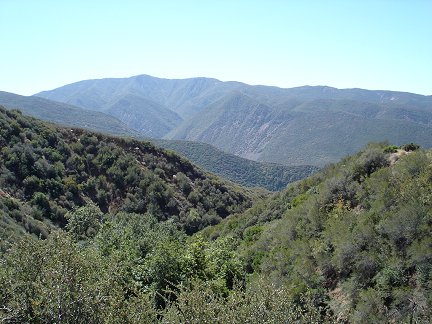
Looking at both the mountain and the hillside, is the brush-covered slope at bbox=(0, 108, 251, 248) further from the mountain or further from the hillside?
the mountain

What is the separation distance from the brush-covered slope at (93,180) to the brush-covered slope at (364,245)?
26315 mm

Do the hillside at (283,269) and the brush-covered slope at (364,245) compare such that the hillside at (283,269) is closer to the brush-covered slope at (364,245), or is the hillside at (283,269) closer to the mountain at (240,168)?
the brush-covered slope at (364,245)

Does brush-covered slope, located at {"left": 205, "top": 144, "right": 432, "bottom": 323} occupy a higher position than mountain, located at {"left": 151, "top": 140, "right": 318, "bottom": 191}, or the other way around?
brush-covered slope, located at {"left": 205, "top": 144, "right": 432, "bottom": 323}

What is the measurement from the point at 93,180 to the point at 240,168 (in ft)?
316

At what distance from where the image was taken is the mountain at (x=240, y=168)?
140m

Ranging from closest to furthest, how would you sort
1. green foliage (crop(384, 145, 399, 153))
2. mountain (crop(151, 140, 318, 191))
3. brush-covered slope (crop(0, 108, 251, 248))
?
green foliage (crop(384, 145, 399, 153)) → brush-covered slope (crop(0, 108, 251, 248)) → mountain (crop(151, 140, 318, 191))

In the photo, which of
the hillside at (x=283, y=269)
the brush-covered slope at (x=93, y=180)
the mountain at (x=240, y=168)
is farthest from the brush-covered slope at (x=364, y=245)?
the mountain at (x=240, y=168)

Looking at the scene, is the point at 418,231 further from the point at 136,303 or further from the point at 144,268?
the point at 144,268

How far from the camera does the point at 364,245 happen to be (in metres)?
16.1

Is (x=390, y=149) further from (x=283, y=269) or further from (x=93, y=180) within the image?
(x=93, y=180)

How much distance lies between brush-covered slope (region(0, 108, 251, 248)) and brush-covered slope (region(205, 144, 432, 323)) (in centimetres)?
2631

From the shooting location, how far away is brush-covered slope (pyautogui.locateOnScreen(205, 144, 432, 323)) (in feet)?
43.9

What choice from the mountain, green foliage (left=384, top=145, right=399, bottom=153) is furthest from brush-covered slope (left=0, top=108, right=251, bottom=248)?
the mountain

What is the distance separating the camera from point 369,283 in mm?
14742
